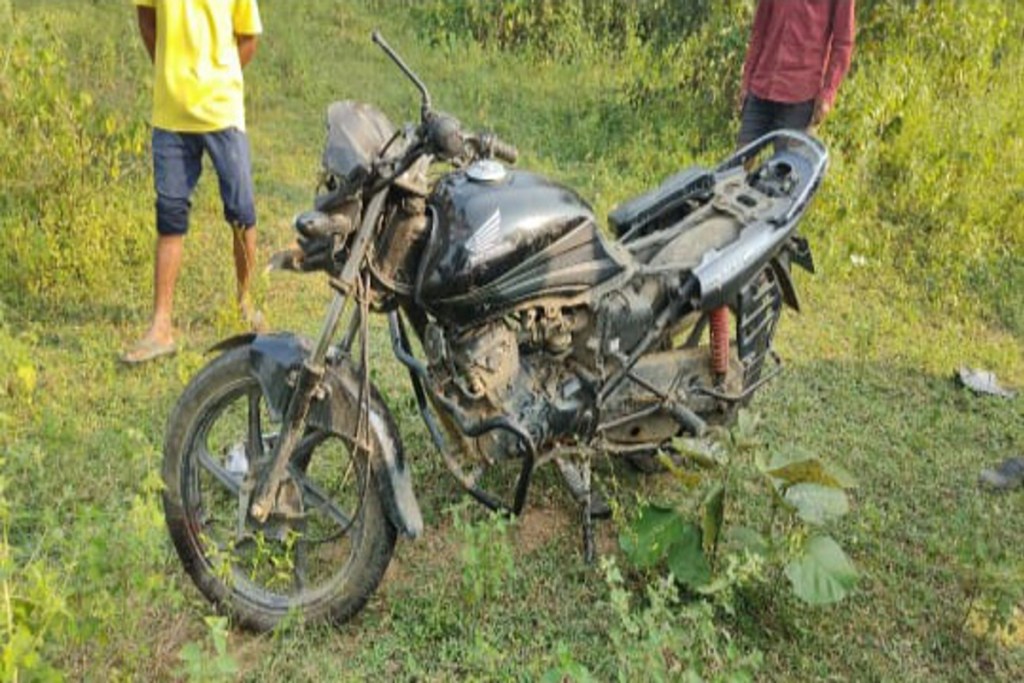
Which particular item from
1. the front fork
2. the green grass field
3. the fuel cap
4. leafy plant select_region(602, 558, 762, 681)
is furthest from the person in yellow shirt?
leafy plant select_region(602, 558, 762, 681)

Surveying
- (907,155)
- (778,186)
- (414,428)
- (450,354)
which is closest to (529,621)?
(450,354)

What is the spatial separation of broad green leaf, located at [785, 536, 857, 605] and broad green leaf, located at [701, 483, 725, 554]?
0.24 m

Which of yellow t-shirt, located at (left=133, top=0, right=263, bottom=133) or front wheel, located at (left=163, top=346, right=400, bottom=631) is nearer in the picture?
front wheel, located at (left=163, top=346, right=400, bottom=631)

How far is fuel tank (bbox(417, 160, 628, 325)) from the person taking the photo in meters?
3.08

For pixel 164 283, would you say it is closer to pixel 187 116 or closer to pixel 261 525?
pixel 187 116

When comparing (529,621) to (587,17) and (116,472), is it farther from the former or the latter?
(587,17)

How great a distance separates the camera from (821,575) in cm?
318

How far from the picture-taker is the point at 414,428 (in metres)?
4.33

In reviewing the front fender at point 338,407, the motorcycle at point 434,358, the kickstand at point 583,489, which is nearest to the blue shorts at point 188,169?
the motorcycle at point 434,358

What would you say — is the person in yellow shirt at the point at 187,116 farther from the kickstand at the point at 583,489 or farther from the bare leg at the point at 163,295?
the kickstand at the point at 583,489

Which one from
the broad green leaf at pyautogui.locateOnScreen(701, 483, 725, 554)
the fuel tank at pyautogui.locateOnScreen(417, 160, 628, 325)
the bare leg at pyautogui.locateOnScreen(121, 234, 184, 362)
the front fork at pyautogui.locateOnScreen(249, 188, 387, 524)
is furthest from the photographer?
the bare leg at pyautogui.locateOnScreen(121, 234, 184, 362)

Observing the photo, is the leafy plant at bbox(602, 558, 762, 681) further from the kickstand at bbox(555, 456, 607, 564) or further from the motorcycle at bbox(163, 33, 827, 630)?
the motorcycle at bbox(163, 33, 827, 630)

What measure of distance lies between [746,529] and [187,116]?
2847mm

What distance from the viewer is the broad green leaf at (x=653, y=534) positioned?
3.42m
